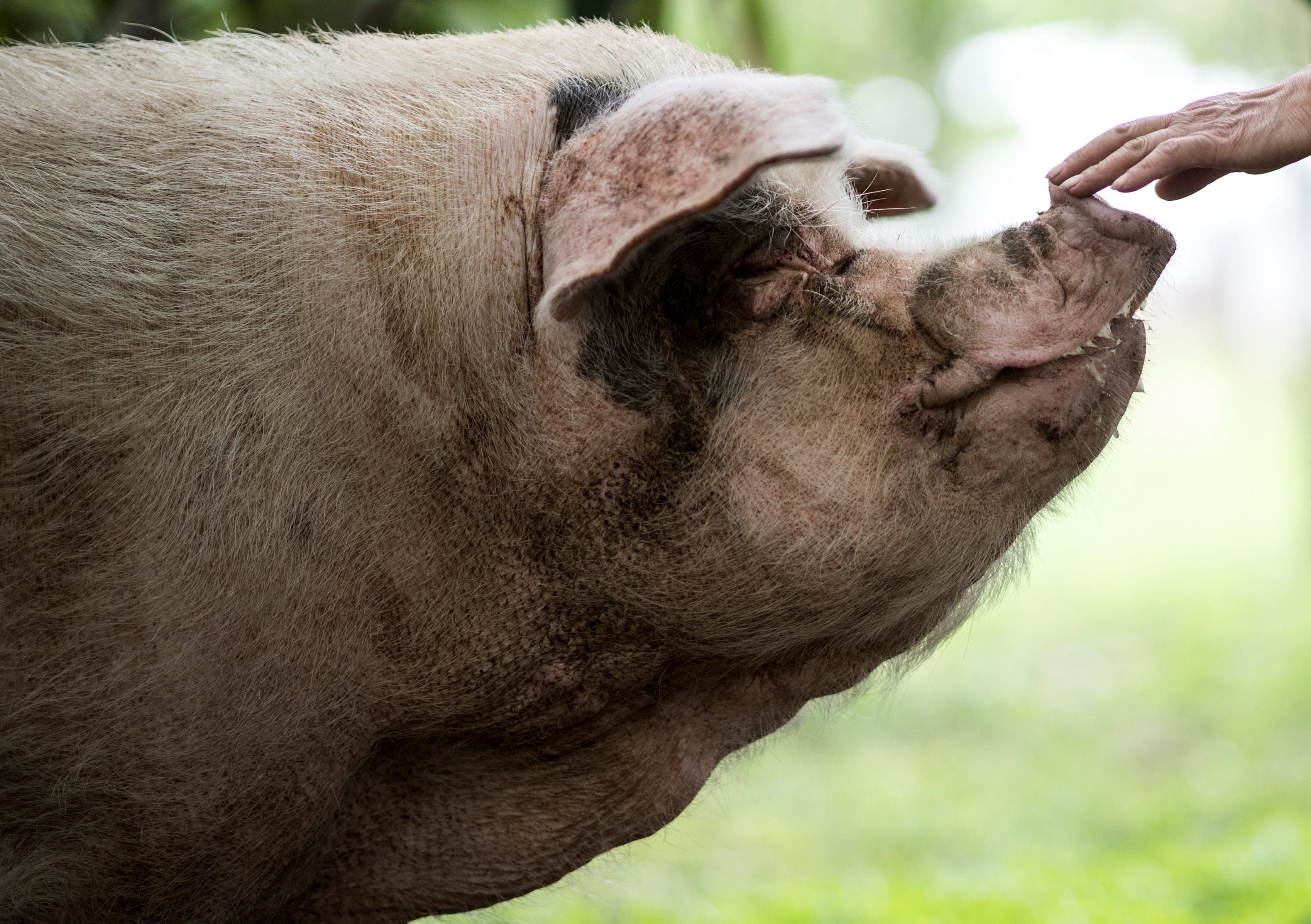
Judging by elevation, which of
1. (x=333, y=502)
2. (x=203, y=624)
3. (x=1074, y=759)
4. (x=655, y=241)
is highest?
(x=655, y=241)

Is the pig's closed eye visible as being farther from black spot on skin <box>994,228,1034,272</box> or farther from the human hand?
the human hand

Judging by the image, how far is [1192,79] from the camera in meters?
12.4

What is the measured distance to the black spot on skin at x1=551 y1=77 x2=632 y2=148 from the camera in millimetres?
1985

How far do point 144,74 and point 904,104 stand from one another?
1621 centimetres

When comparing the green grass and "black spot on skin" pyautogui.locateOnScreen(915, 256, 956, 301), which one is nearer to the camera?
"black spot on skin" pyautogui.locateOnScreen(915, 256, 956, 301)

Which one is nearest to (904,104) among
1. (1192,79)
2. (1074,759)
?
(1192,79)

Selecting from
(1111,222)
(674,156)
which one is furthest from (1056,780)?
(674,156)

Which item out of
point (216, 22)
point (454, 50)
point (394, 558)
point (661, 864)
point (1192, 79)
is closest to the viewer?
point (394, 558)

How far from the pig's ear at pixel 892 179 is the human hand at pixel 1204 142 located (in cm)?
53

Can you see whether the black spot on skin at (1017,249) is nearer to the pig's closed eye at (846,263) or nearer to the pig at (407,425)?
the pig at (407,425)

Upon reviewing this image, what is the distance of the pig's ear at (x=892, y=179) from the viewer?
8.22 feet

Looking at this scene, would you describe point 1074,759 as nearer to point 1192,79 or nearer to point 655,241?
point 655,241

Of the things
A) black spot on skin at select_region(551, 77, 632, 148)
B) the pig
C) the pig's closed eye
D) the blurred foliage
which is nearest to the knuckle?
the pig

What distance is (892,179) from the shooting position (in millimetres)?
2596
